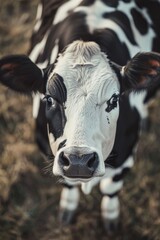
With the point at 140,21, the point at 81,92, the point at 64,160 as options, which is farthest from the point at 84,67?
the point at 140,21

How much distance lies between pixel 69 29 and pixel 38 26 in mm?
457

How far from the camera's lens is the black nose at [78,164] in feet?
7.49

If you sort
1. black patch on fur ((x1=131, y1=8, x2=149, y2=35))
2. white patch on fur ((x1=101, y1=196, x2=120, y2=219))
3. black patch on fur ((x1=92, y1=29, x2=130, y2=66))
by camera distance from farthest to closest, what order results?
white patch on fur ((x1=101, y1=196, x2=120, y2=219))
black patch on fur ((x1=131, y1=8, x2=149, y2=35))
black patch on fur ((x1=92, y1=29, x2=130, y2=66))

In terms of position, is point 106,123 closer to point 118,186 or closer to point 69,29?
point 69,29

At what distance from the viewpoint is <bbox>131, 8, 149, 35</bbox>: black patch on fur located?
118 inches

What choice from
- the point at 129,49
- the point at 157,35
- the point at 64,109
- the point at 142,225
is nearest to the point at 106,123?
the point at 64,109

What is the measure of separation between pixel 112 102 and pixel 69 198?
3.66 ft

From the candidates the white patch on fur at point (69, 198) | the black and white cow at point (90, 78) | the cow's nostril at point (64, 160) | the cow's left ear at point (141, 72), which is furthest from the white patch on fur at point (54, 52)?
Answer: the white patch on fur at point (69, 198)

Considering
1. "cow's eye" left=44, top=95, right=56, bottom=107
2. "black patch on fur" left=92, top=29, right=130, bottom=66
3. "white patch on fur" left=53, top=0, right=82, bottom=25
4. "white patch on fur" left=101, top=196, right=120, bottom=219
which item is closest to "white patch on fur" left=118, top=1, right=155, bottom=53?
"black patch on fur" left=92, top=29, right=130, bottom=66

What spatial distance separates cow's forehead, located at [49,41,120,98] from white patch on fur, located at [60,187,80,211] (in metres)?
1.04

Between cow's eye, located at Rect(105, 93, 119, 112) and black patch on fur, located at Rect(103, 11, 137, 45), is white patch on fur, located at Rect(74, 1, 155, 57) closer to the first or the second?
black patch on fur, located at Rect(103, 11, 137, 45)

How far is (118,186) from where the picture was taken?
3.26 metres

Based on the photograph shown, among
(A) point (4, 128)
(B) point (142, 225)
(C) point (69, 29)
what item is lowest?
(B) point (142, 225)

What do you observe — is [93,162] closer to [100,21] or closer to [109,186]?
[100,21]
